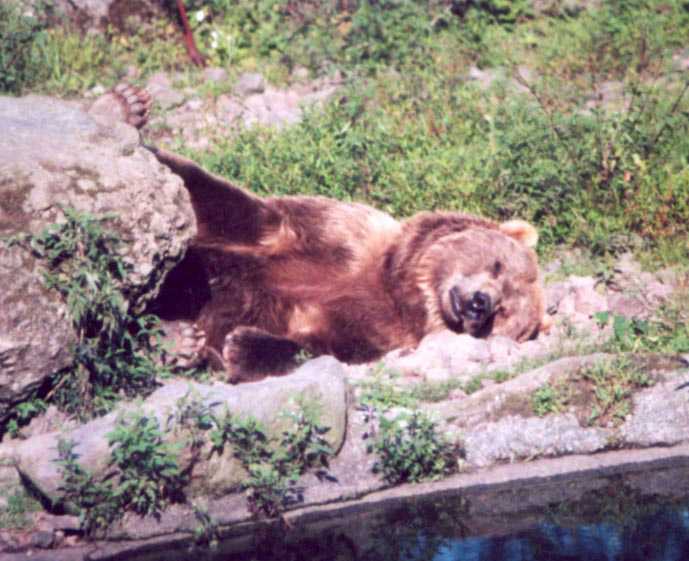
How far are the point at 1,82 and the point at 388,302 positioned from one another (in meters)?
3.44

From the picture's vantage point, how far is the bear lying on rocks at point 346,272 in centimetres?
595

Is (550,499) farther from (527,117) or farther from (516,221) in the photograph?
(527,117)

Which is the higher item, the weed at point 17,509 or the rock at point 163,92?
the weed at point 17,509

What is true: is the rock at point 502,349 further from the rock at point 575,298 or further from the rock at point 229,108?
the rock at point 229,108

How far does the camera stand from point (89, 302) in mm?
4750

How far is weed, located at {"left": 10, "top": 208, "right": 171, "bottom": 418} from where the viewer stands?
15.5 ft

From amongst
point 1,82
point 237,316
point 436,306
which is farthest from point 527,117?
point 1,82

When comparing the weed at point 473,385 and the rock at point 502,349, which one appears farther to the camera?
the rock at point 502,349

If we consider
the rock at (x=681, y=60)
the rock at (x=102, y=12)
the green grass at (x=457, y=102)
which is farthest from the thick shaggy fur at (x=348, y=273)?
the rock at (x=102, y=12)

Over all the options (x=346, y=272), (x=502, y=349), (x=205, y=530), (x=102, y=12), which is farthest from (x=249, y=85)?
(x=205, y=530)

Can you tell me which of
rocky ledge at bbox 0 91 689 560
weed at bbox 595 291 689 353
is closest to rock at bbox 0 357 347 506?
rocky ledge at bbox 0 91 689 560

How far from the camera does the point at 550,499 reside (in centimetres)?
461

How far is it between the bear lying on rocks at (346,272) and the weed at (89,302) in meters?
0.79

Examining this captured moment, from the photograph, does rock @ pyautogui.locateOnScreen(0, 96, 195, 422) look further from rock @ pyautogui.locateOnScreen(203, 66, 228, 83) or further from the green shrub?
rock @ pyautogui.locateOnScreen(203, 66, 228, 83)
